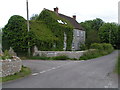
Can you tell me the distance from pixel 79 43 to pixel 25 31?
56.4 ft

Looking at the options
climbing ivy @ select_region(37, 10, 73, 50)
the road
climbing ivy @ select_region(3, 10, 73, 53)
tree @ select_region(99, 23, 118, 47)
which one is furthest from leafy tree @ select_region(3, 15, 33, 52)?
tree @ select_region(99, 23, 118, 47)

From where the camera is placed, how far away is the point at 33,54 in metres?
25.0

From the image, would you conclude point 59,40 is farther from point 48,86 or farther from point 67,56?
point 48,86

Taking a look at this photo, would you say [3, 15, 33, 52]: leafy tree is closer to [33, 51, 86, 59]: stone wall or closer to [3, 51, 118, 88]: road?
[33, 51, 86, 59]: stone wall

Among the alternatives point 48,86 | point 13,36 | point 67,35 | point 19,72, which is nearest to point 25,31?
point 13,36

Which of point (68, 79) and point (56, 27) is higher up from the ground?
point (56, 27)

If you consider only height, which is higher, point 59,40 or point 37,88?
point 59,40

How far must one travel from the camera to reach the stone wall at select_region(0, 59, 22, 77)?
9.97 meters

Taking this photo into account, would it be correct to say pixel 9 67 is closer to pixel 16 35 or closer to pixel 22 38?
pixel 22 38

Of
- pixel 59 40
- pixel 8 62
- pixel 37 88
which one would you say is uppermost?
pixel 59 40

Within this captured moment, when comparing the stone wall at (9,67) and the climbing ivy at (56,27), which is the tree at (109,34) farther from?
the stone wall at (9,67)

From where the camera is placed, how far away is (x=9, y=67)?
10477 mm

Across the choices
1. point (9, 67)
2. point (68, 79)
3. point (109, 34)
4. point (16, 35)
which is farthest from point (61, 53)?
point (109, 34)

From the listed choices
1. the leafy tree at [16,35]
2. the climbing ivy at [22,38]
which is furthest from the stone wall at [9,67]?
the leafy tree at [16,35]
